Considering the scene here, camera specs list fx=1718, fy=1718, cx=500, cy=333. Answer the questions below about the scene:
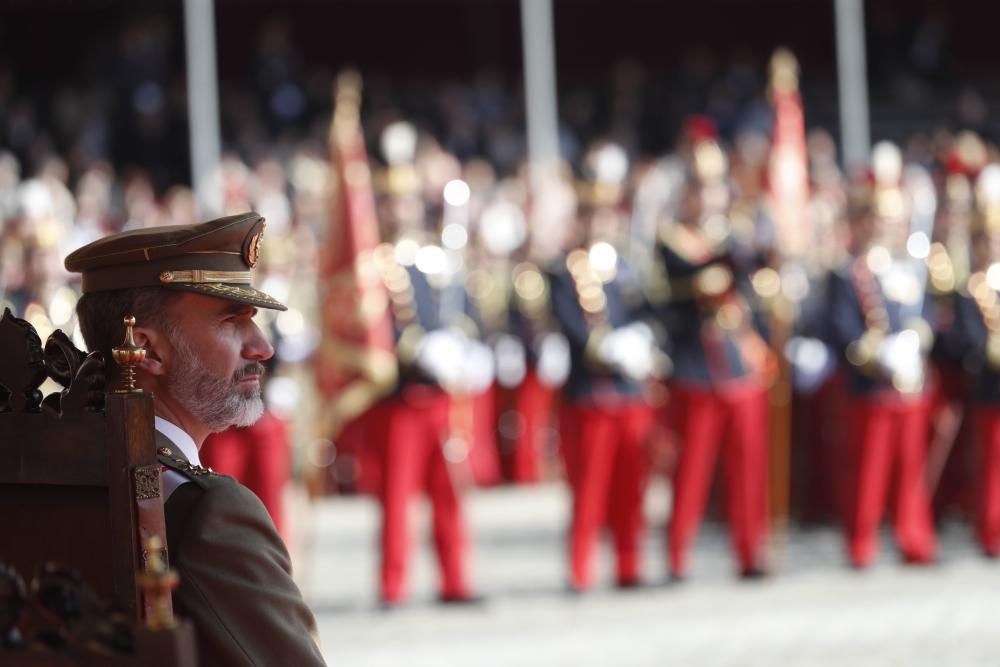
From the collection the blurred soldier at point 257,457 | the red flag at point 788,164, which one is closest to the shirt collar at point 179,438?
the blurred soldier at point 257,457

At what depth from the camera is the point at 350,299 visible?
8.13 meters

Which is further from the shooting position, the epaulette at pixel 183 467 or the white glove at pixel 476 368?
the white glove at pixel 476 368

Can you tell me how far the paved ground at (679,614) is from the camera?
21.0ft

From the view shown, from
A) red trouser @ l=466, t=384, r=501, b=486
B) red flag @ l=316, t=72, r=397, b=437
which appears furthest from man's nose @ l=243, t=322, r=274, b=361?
red trouser @ l=466, t=384, r=501, b=486

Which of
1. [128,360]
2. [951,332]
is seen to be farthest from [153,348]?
[951,332]

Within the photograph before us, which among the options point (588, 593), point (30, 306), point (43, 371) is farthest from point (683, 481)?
point (43, 371)

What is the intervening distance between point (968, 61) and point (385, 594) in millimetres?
15317

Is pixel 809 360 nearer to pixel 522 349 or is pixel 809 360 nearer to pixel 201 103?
pixel 522 349

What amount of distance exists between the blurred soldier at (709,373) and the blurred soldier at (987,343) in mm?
1315

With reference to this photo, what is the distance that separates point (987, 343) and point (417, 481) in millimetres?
3202

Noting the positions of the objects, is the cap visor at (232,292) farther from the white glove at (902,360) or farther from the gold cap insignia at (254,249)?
the white glove at (902,360)

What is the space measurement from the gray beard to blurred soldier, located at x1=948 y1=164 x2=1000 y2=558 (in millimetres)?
6989

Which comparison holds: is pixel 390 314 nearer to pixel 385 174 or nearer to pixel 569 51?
pixel 385 174

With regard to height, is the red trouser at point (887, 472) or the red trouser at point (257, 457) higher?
the red trouser at point (257, 457)
